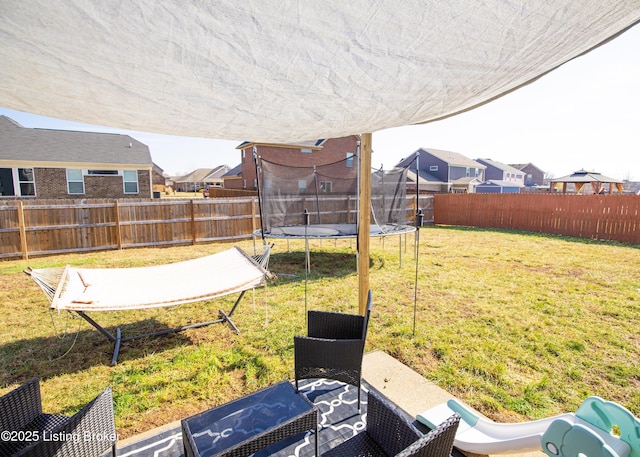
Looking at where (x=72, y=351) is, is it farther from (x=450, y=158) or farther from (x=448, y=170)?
(x=450, y=158)

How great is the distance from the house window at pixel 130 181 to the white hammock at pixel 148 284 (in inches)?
550

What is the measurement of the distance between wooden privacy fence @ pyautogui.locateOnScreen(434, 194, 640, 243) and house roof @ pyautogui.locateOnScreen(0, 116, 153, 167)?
50.1 ft

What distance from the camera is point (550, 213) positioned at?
11977mm

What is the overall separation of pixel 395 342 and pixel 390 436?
78.5 inches

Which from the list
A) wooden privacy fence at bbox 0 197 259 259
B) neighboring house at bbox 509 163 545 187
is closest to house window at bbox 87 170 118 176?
wooden privacy fence at bbox 0 197 259 259

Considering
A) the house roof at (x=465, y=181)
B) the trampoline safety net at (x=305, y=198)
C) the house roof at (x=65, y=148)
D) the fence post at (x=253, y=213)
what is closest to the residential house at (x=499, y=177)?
the house roof at (x=465, y=181)

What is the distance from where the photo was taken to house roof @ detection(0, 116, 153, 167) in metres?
→ 13.9

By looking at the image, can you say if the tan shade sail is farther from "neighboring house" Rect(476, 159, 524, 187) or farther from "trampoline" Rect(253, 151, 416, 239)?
"neighboring house" Rect(476, 159, 524, 187)

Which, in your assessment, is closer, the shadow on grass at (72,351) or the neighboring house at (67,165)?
the shadow on grass at (72,351)

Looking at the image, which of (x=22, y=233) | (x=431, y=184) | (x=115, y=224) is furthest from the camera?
(x=431, y=184)

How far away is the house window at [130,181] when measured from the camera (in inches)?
616

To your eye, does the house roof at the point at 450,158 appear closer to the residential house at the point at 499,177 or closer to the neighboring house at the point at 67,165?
the residential house at the point at 499,177

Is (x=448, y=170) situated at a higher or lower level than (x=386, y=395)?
higher

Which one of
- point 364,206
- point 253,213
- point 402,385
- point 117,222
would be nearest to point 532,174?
point 253,213
